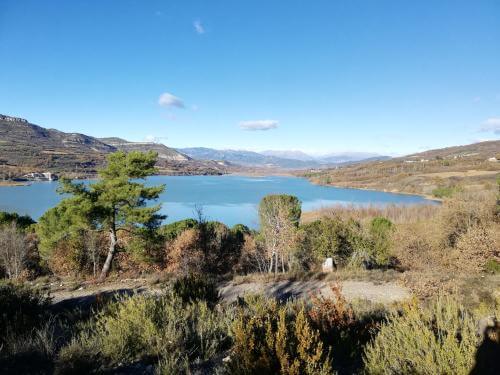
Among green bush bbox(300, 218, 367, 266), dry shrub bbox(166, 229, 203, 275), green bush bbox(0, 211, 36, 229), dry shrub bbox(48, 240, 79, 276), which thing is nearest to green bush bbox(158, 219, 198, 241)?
dry shrub bbox(166, 229, 203, 275)

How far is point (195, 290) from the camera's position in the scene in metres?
6.32

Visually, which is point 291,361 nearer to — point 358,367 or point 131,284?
point 358,367

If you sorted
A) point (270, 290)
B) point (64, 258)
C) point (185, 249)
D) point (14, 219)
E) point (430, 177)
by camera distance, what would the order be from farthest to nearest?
point (430, 177) < point (14, 219) < point (185, 249) < point (64, 258) < point (270, 290)

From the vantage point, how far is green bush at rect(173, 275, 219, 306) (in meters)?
6.18

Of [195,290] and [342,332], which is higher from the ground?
[342,332]

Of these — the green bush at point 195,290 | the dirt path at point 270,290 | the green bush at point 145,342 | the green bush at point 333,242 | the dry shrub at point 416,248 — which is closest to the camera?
the green bush at point 145,342

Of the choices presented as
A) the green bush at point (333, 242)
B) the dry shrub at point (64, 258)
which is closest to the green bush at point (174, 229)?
the dry shrub at point (64, 258)

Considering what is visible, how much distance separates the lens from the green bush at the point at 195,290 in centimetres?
618

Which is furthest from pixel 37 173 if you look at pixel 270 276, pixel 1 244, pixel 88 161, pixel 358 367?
pixel 358 367

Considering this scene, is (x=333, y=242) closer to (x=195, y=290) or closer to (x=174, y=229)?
(x=174, y=229)

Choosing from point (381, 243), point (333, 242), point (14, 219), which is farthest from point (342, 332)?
point (14, 219)

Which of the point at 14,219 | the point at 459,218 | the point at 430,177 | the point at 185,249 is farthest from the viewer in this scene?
the point at 430,177

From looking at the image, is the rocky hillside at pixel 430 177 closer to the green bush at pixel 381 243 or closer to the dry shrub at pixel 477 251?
the green bush at pixel 381 243

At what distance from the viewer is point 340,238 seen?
23312mm
